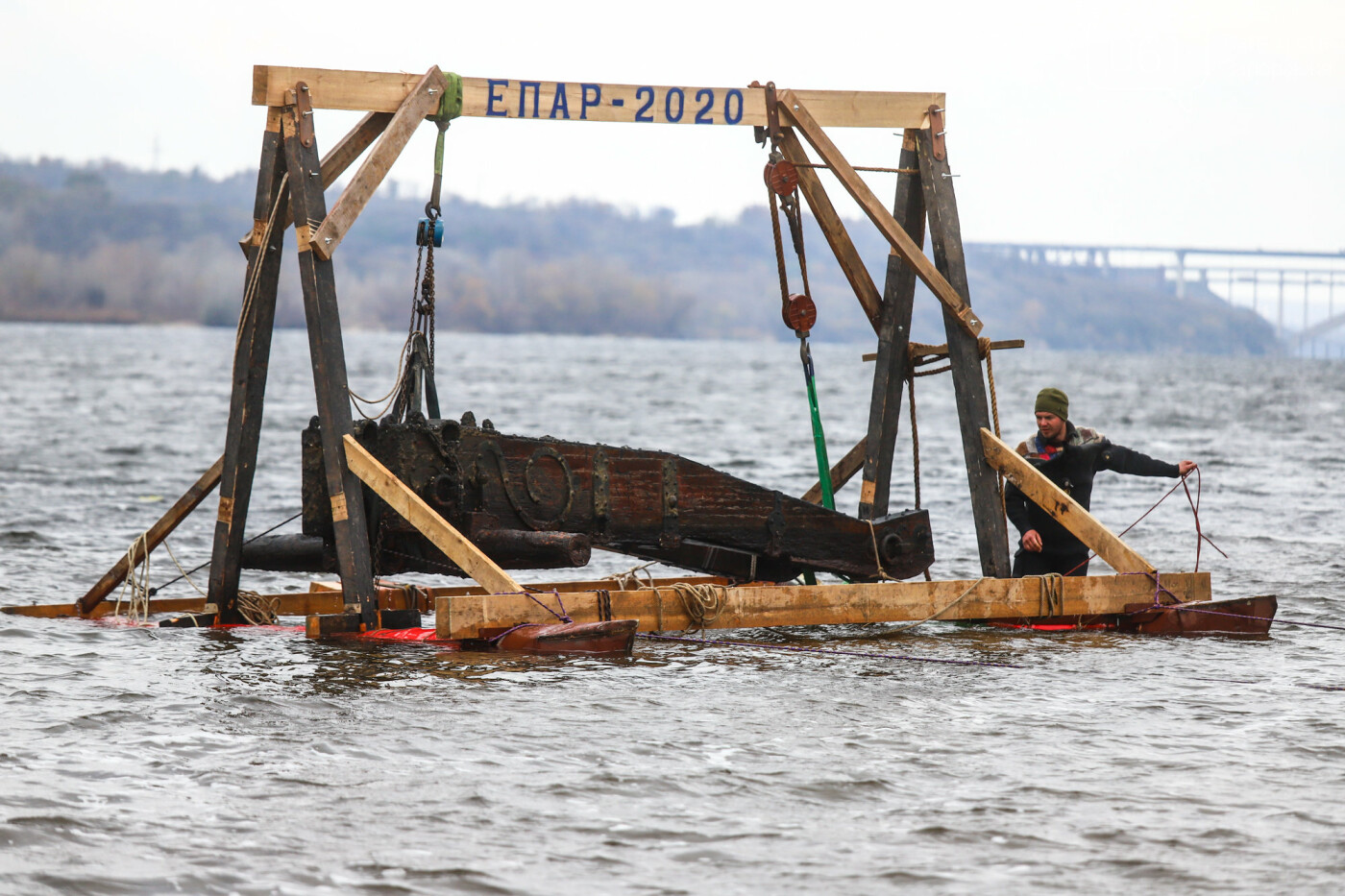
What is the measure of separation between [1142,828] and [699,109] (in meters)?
5.48

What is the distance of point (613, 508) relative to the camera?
358 inches

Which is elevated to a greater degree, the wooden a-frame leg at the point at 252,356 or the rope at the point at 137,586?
the wooden a-frame leg at the point at 252,356

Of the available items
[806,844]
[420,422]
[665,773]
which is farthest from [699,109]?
[806,844]

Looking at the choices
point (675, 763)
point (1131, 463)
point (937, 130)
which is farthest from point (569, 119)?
point (675, 763)

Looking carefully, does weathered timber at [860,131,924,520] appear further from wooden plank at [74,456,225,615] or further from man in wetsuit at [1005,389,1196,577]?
wooden plank at [74,456,225,615]

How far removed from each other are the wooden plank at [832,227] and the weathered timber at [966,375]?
558 millimetres

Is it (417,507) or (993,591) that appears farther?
(993,591)

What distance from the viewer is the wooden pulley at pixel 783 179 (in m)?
9.49

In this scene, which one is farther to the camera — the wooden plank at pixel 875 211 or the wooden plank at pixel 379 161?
the wooden plank at pixel 875 211

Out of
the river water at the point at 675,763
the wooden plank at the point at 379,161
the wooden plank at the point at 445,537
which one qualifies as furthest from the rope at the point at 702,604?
the wooden plank at the point at 379,161

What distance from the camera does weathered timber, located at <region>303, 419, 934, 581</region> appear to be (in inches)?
339

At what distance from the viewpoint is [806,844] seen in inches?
209

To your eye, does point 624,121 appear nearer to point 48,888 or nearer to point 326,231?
point 326,231

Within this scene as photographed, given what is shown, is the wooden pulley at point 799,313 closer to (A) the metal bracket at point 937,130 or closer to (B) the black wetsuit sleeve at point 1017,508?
(A) the metal bracket at point 937,130
